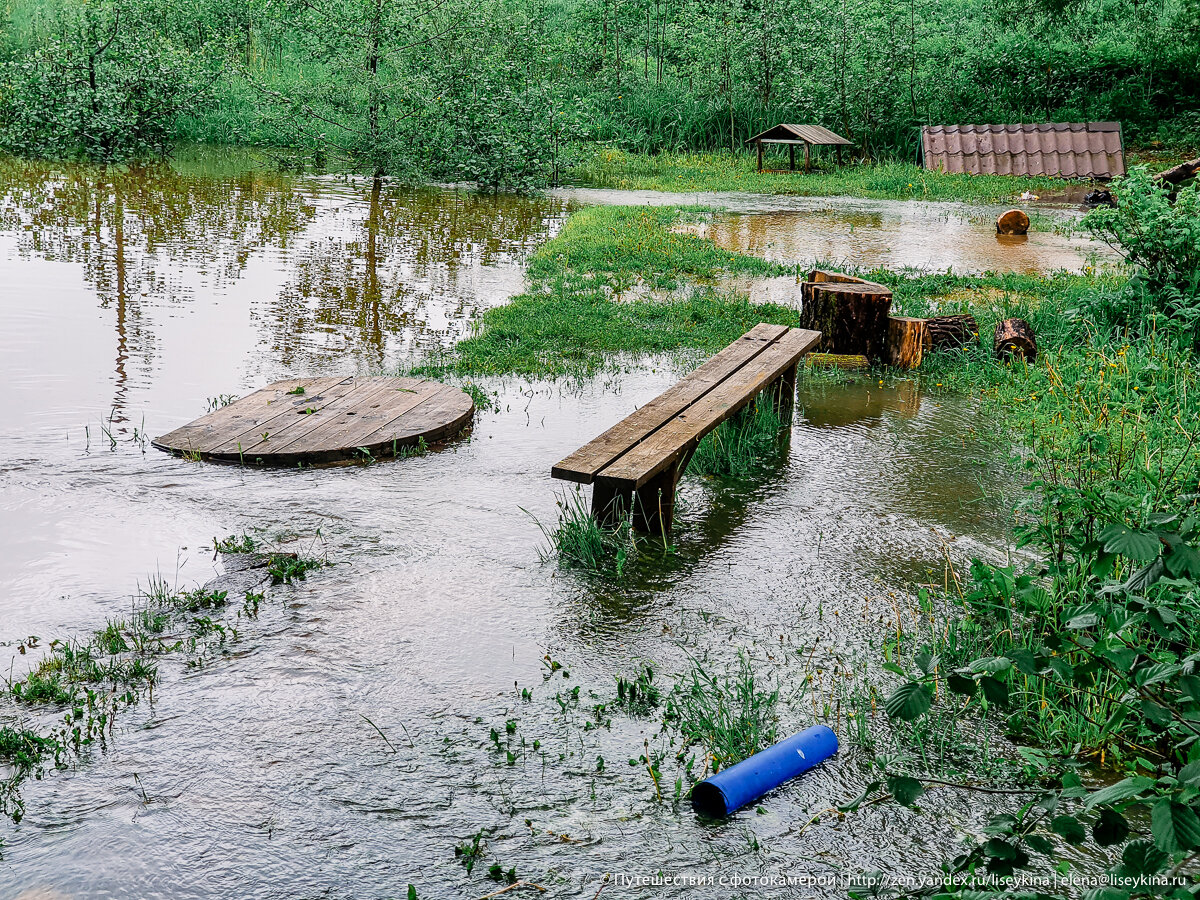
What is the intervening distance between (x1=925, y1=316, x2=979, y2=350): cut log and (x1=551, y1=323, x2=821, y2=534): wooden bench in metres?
2.41

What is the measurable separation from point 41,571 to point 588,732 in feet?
8.74

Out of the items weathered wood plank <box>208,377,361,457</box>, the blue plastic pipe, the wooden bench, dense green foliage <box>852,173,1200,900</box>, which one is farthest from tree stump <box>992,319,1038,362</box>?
the blue plastic pipe

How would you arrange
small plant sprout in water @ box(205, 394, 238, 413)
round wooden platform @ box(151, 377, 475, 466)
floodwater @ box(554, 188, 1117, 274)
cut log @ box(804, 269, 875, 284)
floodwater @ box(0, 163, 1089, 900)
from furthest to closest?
floodwater @ box(554, 188, 1117, 274) → cut log @ box(804, 269, 875, 284) → small plant sprout in water @ box(205, 394, 238, 413) → round wooden platform @ box(151, 377, 475, 466) → floodwater @ box(0, 163, 1089, 900)

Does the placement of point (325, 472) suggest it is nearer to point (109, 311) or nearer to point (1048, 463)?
point (1048, 463)

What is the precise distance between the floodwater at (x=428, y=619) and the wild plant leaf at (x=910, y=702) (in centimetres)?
114

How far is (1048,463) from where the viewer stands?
5.85m

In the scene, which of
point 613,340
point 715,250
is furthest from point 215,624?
point 715,250

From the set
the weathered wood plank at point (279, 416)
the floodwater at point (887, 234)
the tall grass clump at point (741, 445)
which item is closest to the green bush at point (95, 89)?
the floodwater at point (887, 234)

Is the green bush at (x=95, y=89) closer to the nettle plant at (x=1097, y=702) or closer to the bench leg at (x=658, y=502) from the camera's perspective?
the bench leg at (x=658, y=502)

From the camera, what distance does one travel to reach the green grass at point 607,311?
8445 mm

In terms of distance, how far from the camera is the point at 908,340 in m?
8.50

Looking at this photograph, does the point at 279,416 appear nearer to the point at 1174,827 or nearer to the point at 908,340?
the point at 908,340

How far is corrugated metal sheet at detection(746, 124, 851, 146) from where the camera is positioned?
2105 centimetres

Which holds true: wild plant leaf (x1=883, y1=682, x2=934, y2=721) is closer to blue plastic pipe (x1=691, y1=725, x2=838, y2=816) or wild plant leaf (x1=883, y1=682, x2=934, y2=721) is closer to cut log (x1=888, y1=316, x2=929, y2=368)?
blue plastic pipe (x1=691, y1=725, x2=838, y2=816)
